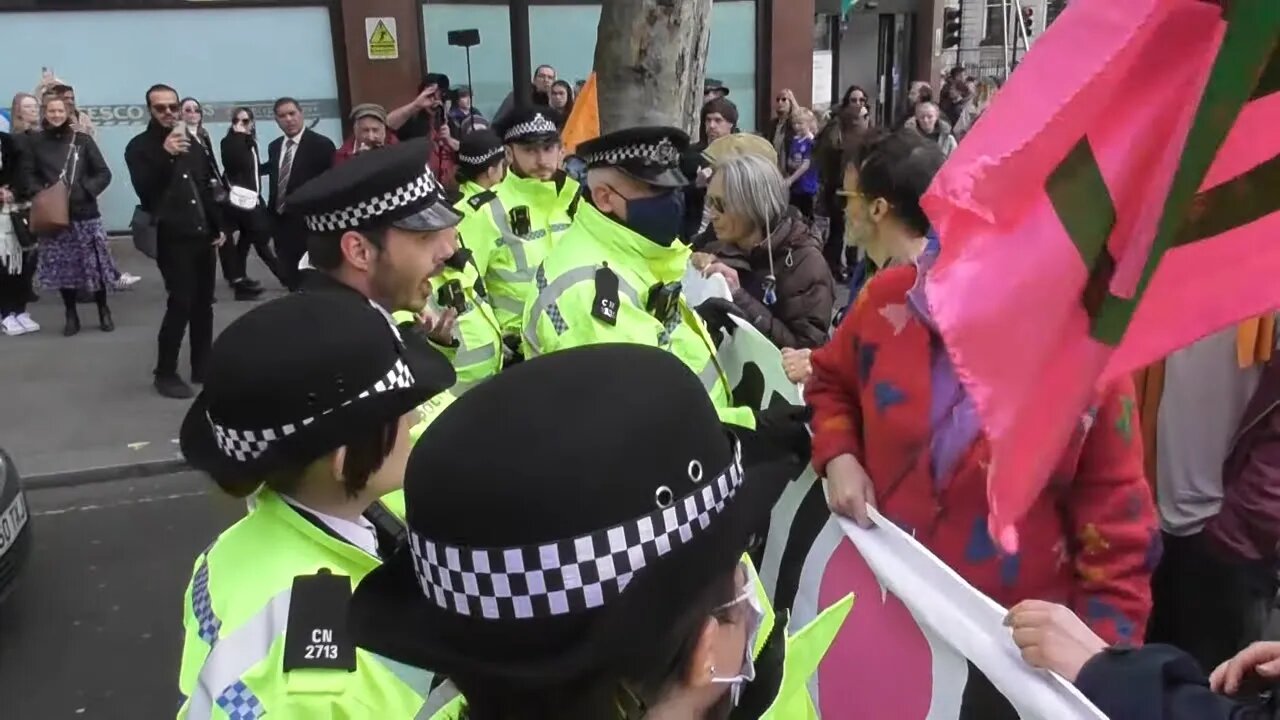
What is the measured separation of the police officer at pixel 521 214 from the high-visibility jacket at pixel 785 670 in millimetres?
3739

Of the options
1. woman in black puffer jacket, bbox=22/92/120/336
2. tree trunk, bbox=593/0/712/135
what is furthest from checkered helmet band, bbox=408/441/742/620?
woman in black puffer jacket, bbox=22/92/120/336

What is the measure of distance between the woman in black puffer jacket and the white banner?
810 cm

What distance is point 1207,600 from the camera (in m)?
2.68

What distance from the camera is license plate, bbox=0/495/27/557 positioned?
14.6 ft

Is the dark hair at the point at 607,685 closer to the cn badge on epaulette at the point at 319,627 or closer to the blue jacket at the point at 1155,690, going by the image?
the cn badge on epaulette at the point at 319,627

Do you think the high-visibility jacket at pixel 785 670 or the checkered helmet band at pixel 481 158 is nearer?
the high-visibility jacket at pixel 785 670

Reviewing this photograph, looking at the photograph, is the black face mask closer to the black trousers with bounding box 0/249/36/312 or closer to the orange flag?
the orange flag

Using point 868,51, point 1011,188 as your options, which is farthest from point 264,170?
point 868,51

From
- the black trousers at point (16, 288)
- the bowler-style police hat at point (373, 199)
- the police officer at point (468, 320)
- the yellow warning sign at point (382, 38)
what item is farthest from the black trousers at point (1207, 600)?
the yellow warning sign at point (382, 38)

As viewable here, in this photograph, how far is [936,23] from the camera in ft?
66.2

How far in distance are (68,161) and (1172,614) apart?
357 inches

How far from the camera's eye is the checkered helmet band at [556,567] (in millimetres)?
1141

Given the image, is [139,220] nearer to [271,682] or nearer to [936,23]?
[271,682]

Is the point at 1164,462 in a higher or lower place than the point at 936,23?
lower
